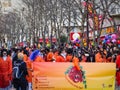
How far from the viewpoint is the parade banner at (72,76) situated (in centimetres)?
1504

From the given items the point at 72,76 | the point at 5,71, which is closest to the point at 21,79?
the point at 5,71

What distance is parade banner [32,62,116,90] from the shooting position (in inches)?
592

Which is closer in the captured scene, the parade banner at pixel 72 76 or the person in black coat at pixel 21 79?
the parade banner at pixel 72 76

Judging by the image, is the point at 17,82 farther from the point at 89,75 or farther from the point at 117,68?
the point at 117,68

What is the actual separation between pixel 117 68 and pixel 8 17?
200 feet

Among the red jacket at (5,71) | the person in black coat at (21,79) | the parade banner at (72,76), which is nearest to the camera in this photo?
the parade banner at (72,76)

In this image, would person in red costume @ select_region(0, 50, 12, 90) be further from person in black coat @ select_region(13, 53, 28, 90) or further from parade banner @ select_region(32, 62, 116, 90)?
parade banner @ select_region(32, 62, 116, 90)

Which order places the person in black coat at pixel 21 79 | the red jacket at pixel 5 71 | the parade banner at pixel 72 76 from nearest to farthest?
the parade banner at pixel 72 76 → the person in black coat at pixel 21 79 → the red jacket at pixel 5 71

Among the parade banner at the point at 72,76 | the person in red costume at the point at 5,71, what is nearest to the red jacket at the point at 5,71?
the person in red costume at the point at 5,71

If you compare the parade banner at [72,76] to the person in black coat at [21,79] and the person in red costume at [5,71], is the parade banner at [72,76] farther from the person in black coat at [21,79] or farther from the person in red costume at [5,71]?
the person in red costume at [5,71]

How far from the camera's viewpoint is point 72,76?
15.3 m

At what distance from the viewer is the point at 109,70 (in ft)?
51.1

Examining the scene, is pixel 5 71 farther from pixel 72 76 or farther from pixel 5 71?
pixel 72 76

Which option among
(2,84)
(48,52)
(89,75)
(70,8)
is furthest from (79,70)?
(70,8)
